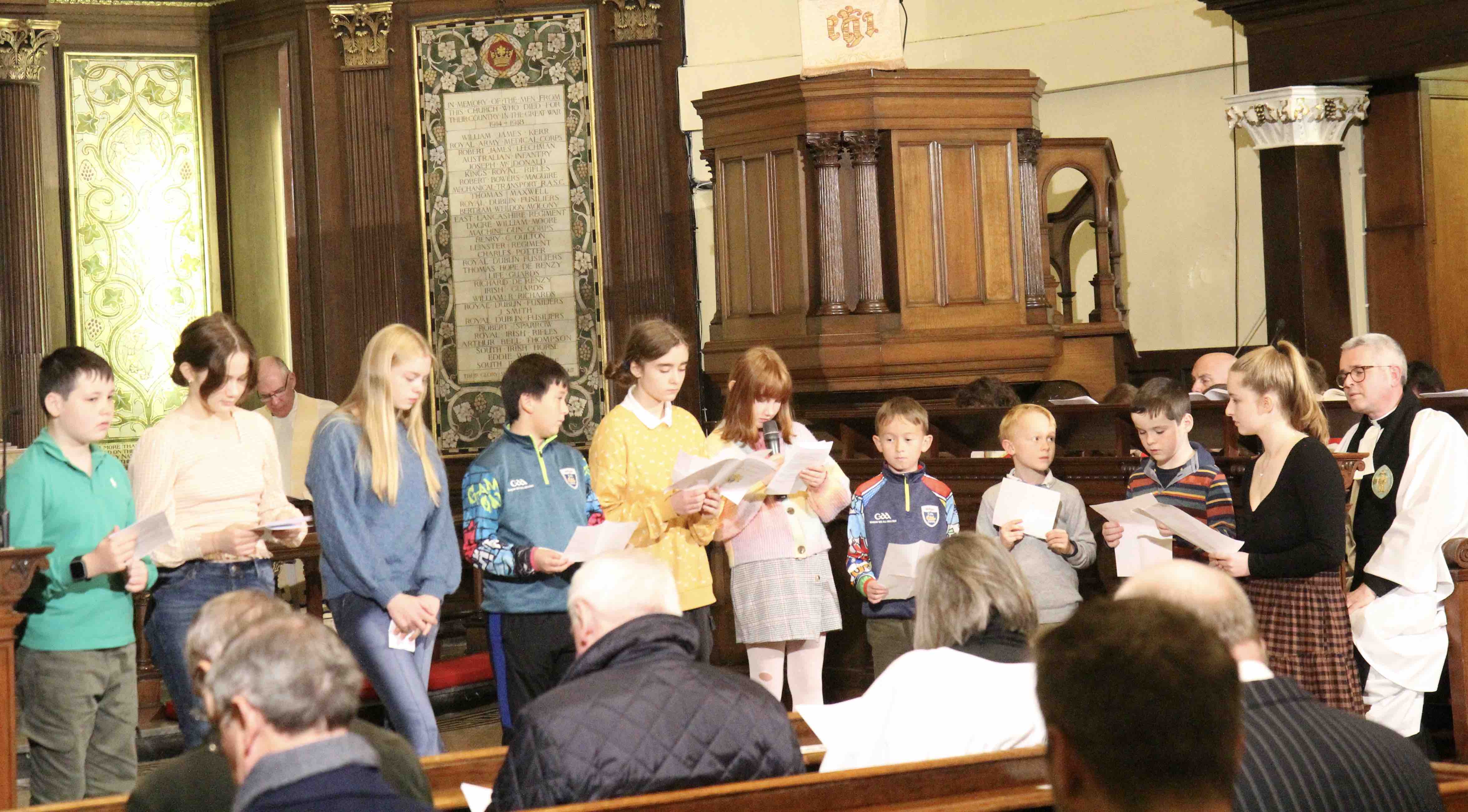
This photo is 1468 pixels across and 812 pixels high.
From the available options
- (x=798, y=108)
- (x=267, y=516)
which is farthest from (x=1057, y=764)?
(x=798, y=108)

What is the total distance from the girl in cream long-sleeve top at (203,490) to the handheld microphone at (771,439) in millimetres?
1476

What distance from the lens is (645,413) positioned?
4.59 m

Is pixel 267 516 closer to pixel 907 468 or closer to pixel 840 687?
pixel 907 468

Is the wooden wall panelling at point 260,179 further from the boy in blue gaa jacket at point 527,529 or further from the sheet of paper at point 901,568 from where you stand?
the boy in blue gaa jacket at point 527,529

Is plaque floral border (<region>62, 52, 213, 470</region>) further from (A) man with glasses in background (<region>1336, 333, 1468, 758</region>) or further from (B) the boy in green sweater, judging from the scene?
(A) man with glasses in background (<region>1336, 333, 1468, 758</region>)

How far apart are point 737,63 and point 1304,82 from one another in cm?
356

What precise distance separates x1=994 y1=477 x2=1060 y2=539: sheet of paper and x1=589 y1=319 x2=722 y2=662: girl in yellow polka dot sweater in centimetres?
95

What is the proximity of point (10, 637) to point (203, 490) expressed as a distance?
569 millimetres

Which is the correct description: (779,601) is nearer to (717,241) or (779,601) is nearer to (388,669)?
(388,669)

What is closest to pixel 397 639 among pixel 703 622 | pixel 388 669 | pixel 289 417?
pixel 388 669

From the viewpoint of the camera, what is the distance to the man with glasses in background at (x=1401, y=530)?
482cm

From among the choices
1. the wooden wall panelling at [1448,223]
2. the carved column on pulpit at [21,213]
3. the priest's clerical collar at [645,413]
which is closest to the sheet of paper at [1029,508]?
the priest's clerical collar at [645,413]

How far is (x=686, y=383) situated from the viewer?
32.7 ft

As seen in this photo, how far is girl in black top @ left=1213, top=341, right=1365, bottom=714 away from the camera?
13.5 feet
